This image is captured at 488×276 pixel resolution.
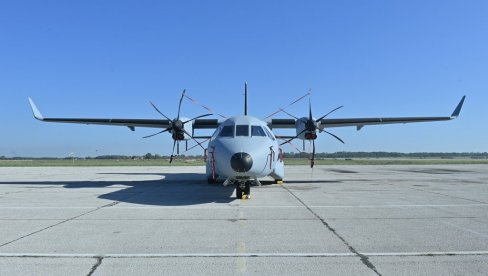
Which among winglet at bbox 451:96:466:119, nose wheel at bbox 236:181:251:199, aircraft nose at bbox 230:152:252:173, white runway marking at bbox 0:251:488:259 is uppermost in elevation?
winglet at bbox 451:96:466:119

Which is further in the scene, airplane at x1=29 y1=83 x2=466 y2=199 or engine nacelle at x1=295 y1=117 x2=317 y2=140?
engine nacelle at x1=295 y1=117 x2=317 y2=140

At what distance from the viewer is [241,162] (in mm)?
10750

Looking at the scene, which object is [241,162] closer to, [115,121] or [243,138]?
[243,138]

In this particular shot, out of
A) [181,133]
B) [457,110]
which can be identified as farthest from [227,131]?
[457,110]

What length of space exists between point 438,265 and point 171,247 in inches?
151

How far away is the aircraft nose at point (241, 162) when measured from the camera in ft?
35.3

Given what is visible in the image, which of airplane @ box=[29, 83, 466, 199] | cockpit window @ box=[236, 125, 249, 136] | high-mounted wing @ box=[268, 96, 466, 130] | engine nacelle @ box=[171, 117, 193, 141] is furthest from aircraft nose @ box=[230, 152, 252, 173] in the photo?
high-mounted wing @ box=[268, 96, 466, 130]

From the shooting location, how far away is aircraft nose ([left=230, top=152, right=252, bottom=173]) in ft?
35.3

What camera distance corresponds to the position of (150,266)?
5.10m

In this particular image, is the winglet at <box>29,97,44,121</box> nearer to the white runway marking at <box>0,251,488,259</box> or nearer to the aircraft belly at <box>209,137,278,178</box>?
the aircraft belly at <box>209,137,278,178</box>

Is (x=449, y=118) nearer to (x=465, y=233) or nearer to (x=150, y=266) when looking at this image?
(x=465, y=233)

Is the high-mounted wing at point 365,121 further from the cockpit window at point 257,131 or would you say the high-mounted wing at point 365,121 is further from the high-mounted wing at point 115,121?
the cockpit window at point 257,131

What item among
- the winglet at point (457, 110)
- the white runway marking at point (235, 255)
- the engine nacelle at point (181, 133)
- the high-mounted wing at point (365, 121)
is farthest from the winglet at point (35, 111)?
the winglet at point (457, 110)

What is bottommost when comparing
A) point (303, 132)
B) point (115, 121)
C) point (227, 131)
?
point (227, 131)
